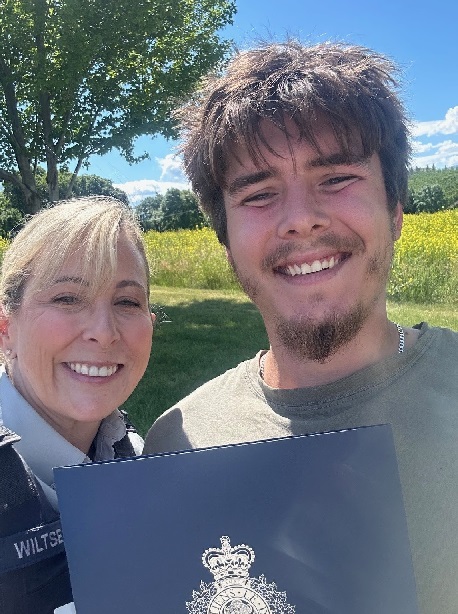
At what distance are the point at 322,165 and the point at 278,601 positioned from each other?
3.47ft

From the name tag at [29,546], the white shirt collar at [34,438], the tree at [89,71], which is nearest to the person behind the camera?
the name tag at [29,546]

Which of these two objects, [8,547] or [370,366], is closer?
[8,547]

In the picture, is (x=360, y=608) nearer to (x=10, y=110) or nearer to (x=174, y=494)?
(x=174, y=494)

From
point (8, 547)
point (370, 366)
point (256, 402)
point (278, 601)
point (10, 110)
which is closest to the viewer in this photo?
point (278, 601)

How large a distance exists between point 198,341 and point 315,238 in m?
6.59

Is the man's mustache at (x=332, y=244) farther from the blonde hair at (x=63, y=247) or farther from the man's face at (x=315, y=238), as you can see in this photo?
the blonde hair at (x=63, y=247)

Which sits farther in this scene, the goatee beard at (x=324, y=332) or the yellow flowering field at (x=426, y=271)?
the yellow flowering field at (x=426, y=271)

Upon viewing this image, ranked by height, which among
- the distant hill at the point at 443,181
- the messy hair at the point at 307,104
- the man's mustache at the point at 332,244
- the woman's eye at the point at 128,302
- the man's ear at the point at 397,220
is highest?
the distant hill at the point at 443,181

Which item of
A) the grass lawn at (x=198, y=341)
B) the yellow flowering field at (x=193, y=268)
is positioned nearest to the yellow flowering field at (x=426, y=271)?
the grass lawn at (x=198, y=341)

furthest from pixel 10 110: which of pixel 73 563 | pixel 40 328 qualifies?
pixel 73 563

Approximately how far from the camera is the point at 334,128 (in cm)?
162

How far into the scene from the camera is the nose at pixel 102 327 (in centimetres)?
177

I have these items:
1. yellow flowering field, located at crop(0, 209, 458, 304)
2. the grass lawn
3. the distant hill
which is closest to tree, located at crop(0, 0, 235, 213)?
yellow flowering field, located at crop(0, 209, 458, 304)

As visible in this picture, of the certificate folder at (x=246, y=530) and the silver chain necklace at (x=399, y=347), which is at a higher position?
the silver chain necklace at (x=399, y=347)
